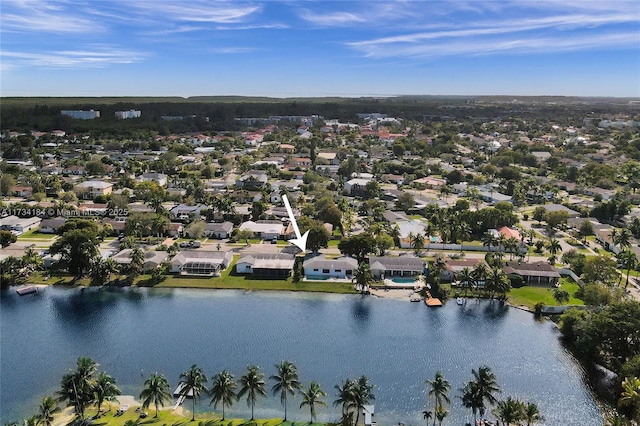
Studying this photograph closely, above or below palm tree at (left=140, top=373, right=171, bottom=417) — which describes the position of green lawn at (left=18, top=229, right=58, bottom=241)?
above

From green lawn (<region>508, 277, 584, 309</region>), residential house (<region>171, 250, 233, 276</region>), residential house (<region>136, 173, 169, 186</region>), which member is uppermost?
residential house (<region>136, 173, 169, 186</region>)

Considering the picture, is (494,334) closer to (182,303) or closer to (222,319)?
(222,319)

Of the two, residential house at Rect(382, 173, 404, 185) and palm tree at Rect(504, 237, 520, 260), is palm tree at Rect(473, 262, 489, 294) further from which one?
residential house at Rect(382, 173, 404, 185)

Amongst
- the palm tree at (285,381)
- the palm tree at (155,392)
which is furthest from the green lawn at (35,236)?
the palm tree at (285,381)

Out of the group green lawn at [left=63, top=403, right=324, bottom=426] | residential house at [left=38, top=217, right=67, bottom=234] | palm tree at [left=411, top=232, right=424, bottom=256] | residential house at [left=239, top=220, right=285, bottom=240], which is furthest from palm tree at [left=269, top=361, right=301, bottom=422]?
Answer: residential house at [left=38, top=217, right=67, bottom=234]

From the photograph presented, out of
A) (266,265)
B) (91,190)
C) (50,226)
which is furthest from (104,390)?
(91,190)
